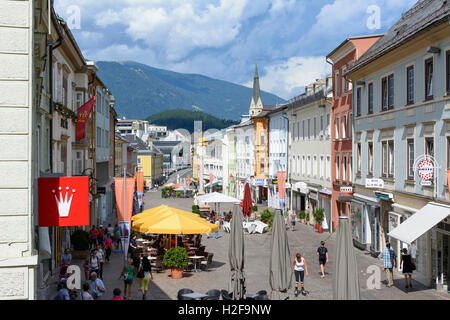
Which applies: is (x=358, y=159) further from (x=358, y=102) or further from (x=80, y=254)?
(x=80, y=254)

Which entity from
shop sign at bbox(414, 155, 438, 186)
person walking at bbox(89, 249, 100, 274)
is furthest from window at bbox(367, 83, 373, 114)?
person walking at bbox(89, 249, 100, 274)

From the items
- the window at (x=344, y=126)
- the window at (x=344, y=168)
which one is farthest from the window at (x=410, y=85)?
the window at (x=344, y=168)

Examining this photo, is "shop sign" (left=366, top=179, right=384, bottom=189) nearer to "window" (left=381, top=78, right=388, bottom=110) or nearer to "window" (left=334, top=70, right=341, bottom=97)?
"window" (left=381, top=78, right=388, bottom=110)

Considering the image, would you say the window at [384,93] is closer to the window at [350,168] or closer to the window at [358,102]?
the window at [358,102]

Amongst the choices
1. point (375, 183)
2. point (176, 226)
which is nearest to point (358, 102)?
point (375, 183)

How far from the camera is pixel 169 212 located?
982 inches

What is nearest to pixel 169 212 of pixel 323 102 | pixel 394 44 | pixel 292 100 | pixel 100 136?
pixel 394 44

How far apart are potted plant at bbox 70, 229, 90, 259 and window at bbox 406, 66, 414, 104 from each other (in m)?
16.1

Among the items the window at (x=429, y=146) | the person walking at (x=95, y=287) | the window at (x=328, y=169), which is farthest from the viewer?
the window at (x=328, y=169)

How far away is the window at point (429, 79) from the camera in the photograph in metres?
20.9

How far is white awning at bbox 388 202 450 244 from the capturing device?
18250 mm

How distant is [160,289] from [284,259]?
6647mm

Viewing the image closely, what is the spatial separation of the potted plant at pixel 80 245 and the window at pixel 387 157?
14.7 metres
